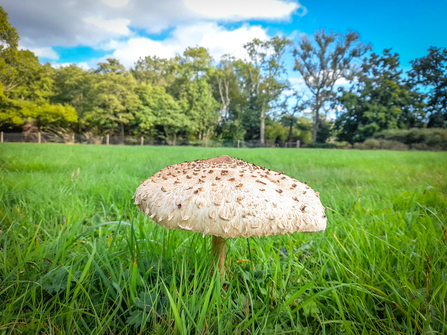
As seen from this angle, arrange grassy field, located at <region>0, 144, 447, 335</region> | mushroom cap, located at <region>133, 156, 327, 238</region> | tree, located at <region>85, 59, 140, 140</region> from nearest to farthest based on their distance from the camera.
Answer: mushroom cap, located at <region>133, 156, 327, 238</region>
grassy field, located at <region>0, 144, 447, 335</region>
tree, located at <region>85, 59, 140, 140</region>

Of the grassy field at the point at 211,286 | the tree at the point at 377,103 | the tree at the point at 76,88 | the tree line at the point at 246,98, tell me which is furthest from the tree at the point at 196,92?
the grassy field at the point at 211,286

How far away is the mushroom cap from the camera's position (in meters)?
0.92

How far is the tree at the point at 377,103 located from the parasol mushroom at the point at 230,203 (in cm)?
3401

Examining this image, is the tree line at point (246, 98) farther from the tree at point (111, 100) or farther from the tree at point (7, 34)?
the tree at point (7, 34)

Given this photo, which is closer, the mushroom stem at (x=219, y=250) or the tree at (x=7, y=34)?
the mushroom stem at (x=219, y=250)

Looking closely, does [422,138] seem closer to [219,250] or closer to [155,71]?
[219,250]

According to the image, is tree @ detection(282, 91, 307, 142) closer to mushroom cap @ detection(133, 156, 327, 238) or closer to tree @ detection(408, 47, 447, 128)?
tree @ detection(408, 47, 447, 128)

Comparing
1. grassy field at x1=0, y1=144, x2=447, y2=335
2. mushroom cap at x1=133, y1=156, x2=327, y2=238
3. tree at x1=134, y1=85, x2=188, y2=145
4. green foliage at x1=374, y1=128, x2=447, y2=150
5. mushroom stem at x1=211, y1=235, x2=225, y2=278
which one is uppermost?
tree at x1=134, y1=85, x2=188, y2=145

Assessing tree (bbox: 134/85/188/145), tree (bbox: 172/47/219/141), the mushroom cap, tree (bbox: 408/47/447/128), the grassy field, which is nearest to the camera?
the mushroom cap

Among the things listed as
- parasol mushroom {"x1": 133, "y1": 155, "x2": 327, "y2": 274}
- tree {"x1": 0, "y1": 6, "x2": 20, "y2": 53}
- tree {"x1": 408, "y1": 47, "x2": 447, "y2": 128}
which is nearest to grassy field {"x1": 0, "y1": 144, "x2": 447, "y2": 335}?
parasol mushroom {"x1": 133, "y1": 155, "x2": 327, "y2": 274}

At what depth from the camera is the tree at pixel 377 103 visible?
2927 cm

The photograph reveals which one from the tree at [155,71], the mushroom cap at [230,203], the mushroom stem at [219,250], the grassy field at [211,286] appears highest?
the tree at [155,71]

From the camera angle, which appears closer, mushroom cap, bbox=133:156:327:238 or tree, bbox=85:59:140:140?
mushroom cap, bbox=133:156:327:238

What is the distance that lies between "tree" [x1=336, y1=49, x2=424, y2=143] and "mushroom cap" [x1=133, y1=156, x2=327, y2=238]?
112ft
